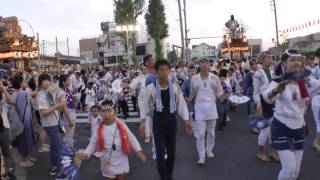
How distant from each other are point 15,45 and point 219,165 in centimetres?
3536

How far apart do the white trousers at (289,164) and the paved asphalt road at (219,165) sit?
1.71m

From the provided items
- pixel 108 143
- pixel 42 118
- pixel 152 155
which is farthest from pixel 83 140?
pixel 108 143

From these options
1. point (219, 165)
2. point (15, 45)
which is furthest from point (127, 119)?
point (15, 45)

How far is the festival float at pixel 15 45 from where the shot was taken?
3953 cm

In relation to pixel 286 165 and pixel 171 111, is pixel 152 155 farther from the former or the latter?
pixel 286 165

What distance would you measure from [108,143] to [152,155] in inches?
128

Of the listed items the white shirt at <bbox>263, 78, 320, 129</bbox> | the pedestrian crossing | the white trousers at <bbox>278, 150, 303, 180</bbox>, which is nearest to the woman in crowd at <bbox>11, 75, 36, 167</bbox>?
the white shirt at <bbox>263, 78, 320, 129</bbox>

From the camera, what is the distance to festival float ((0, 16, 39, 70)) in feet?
130

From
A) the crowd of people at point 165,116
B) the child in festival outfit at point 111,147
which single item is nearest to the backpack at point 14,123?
the crowd of people at point 165,116

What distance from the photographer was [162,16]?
192ft

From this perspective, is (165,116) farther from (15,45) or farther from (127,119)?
(15,45)

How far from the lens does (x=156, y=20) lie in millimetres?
57875

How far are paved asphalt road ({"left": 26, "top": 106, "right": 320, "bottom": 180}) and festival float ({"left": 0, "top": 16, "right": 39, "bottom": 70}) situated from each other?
103ft

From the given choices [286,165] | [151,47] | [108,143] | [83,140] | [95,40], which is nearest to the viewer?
[286,165]
